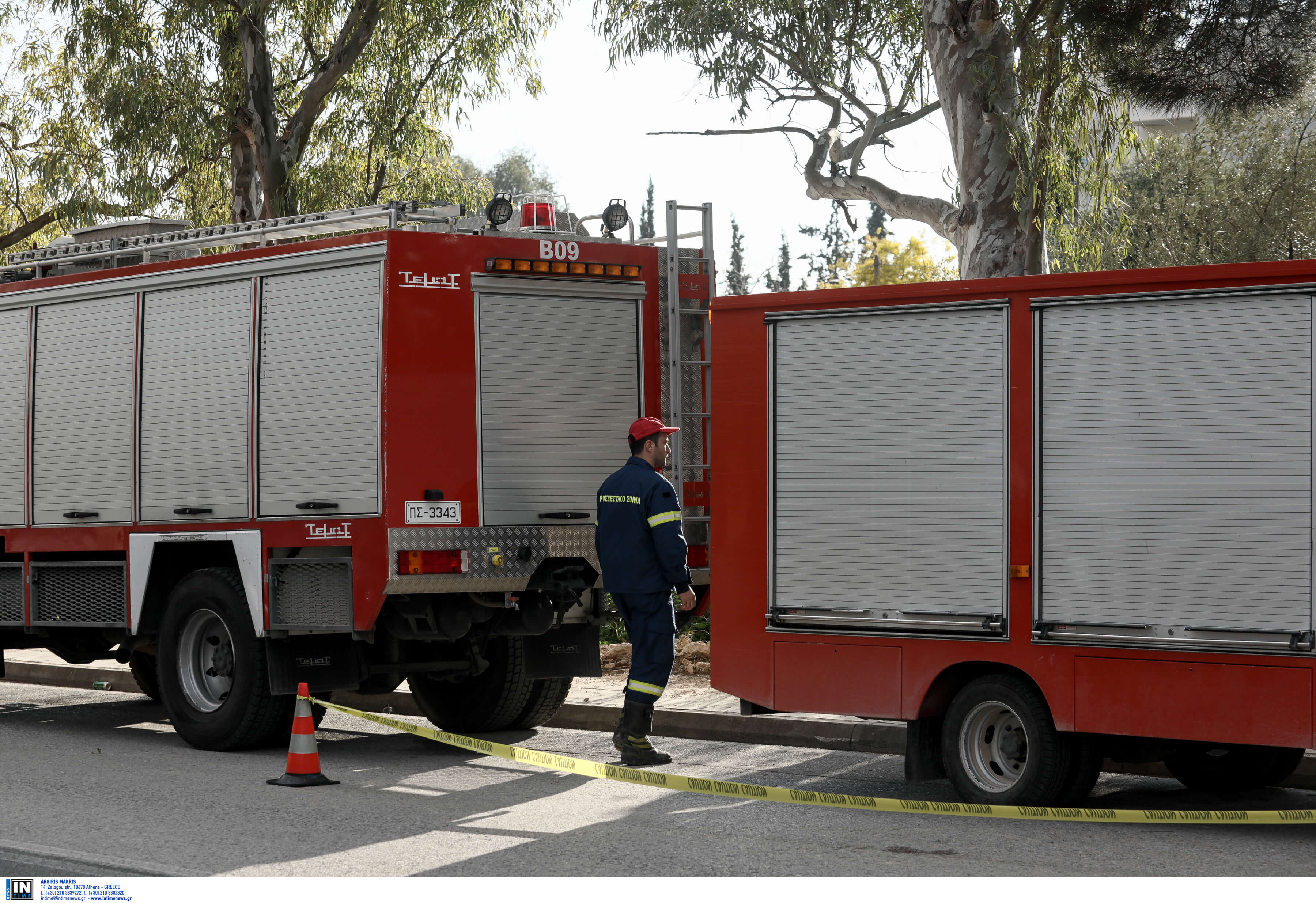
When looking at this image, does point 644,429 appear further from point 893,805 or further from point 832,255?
point 832,255

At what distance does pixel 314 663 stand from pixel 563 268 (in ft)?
9.55

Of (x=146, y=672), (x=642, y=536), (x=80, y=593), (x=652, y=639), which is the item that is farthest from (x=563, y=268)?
(x=146, y=672)

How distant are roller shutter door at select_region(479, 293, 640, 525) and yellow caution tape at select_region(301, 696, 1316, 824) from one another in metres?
1.89

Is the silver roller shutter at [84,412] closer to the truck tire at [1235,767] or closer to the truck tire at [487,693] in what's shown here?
the truck tire at [487,693]

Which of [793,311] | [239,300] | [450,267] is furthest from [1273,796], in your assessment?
[239,300]

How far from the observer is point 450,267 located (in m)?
9.09

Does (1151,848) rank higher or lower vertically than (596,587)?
lower

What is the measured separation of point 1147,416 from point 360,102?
16633 mm

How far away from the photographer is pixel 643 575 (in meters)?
8.46

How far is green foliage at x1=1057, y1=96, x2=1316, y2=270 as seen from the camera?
26797 millimetres

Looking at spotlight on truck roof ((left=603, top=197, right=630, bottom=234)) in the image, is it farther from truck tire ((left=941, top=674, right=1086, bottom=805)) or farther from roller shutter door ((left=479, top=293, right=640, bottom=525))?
truck tire ((left=941, top=674, right=1086, bottom=805))

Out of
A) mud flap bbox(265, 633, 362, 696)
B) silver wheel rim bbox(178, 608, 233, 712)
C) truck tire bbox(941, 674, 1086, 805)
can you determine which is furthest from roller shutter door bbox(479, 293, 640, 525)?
truck tire bbox(941, 674, 1086, 805)

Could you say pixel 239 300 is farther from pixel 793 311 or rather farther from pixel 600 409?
pixel 793 311

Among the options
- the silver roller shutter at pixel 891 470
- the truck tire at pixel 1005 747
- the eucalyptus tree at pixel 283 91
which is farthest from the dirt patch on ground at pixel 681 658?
the eucalyptus tree at pixel 283 91
